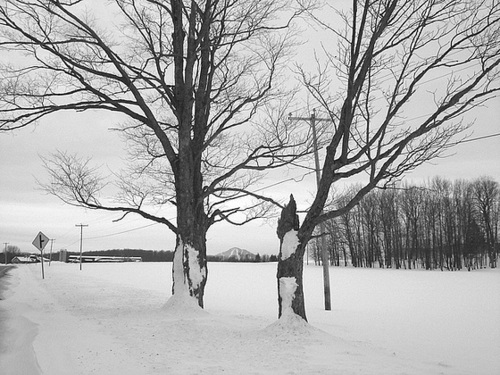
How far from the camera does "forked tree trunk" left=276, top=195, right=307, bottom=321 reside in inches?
333

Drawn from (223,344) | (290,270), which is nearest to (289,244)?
(290,270)

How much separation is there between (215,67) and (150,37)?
1988 mm

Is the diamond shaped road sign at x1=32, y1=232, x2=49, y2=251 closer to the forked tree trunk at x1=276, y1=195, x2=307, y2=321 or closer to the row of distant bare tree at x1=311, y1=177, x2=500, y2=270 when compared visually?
the forked tree trunk at x1=276, y1=195, x2=307, y2=321

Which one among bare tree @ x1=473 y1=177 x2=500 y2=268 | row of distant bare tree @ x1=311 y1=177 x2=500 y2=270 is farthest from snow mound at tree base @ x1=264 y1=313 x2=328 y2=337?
bare tree @ x1=473 y1=177 x2=500 y2=268

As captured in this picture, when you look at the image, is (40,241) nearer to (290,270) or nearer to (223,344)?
(290,270)

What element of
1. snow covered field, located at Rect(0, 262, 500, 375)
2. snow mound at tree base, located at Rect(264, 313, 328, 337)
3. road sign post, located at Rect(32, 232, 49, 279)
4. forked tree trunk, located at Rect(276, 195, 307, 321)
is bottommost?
snow covered field, located at Rect(0, 262, 500, 375)

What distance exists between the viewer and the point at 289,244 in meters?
8.73

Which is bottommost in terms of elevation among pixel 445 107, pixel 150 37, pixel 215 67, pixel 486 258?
pixel 486 258

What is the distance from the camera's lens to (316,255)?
92312 mm

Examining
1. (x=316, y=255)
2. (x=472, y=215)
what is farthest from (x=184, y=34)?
(x=316, y=255)

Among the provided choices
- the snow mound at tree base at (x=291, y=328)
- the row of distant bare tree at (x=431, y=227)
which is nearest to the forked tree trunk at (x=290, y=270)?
the snow mound at tree base at (x=291, y=328)

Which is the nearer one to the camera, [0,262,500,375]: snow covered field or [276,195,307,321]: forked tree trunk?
[0,262,500,375]: snow covered field

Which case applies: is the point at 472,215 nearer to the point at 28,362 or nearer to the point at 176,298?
the point at 176,298

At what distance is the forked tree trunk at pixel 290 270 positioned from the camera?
847 centimetres
